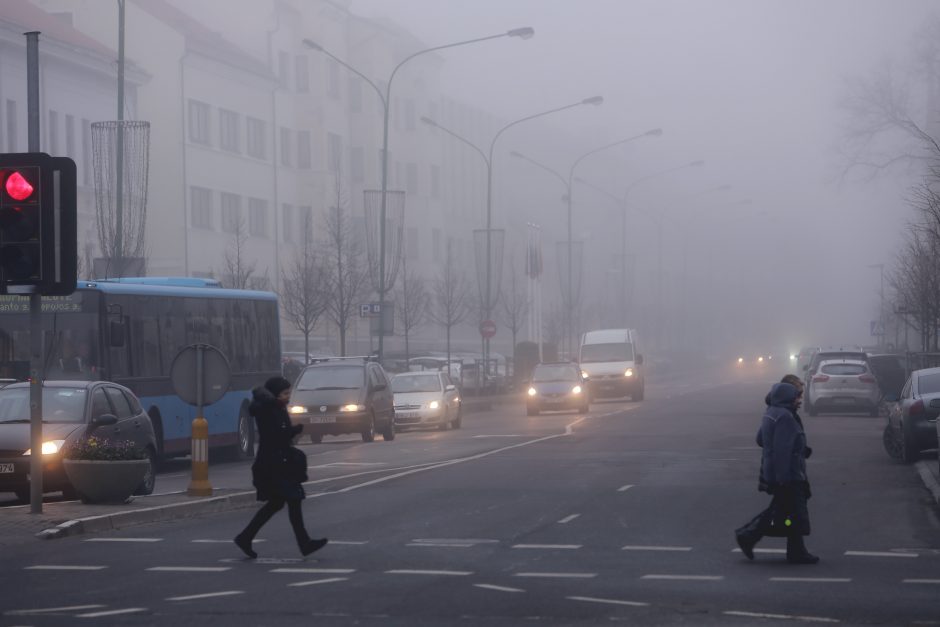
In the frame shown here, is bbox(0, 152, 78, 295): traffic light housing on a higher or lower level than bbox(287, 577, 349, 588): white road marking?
higher

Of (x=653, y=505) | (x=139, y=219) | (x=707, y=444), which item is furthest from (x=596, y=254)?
(x=653, y=505)

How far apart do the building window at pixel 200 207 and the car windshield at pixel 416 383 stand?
2585 centimetres

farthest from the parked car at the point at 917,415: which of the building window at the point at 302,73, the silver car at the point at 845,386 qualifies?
the building window at the point at 302,73

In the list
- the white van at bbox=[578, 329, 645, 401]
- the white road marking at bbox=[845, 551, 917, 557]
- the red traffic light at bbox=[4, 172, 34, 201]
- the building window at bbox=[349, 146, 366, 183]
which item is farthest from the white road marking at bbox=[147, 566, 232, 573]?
the building window at bbox=[349, 146, 366, 183]

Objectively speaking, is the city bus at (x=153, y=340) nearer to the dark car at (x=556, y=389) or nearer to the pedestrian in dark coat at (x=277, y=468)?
the pedestrian in dark coat at (x=277, y=468)

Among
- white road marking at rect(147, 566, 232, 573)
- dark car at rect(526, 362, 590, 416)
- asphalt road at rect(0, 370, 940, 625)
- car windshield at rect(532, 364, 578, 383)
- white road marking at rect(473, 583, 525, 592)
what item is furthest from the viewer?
car windshield at rect(532, 364, 578, 383)

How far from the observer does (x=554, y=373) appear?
4638 centimetres

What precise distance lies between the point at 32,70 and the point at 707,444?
16472 millimetres

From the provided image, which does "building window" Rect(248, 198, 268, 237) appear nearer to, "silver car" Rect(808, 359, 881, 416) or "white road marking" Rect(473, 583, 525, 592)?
"silver car" Rect(808, 359, 881, 416)

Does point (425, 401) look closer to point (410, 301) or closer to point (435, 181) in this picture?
point (410, 301)

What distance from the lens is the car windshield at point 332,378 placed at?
33.4 meters

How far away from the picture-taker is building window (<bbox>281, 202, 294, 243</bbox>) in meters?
71.7

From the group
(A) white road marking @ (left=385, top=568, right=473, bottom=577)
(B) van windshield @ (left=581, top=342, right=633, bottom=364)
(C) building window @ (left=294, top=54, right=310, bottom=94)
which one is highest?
(C) building window @ (left=294, top=54, right=310, bottom=94)

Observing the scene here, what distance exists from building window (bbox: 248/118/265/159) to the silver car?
33569 mm
